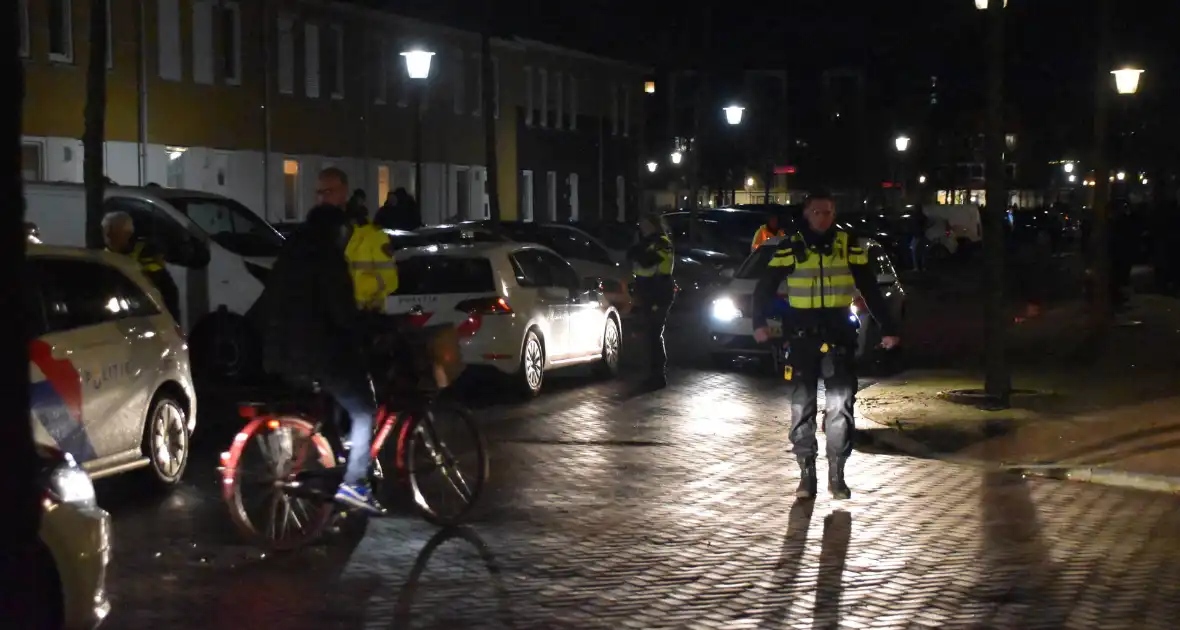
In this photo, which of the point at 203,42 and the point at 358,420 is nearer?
the point at 358,420

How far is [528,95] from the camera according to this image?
54.2 m

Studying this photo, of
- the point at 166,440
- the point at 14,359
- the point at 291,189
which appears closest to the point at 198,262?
the point at 166,440

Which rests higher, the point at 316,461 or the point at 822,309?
the point at 822,309

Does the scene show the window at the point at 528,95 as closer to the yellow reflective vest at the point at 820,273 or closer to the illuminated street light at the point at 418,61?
the illuminated street light at the point at 418,61

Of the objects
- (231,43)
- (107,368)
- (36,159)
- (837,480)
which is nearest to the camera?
(107,368)

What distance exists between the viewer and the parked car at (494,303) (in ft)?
53.7

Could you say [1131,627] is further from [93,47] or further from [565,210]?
[565,210]

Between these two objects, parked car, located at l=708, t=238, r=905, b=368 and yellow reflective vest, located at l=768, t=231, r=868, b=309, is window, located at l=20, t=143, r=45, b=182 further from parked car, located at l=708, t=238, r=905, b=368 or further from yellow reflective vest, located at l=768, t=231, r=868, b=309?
yellow reflective vest, located at l=768, t=231, r=868, b=309

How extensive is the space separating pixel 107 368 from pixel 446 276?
6.52 metres

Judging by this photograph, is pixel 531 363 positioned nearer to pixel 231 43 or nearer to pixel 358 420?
pixel 358 420

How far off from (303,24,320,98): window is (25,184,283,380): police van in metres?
21.2

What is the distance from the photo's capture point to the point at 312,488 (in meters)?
9.23

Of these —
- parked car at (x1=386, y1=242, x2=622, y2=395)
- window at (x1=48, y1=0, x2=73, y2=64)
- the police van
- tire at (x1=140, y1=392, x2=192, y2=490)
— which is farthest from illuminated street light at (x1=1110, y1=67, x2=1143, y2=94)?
window at (x1=48, y1=0, x2=73, y2=64)

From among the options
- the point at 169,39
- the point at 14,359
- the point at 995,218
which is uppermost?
the point at 169,39
